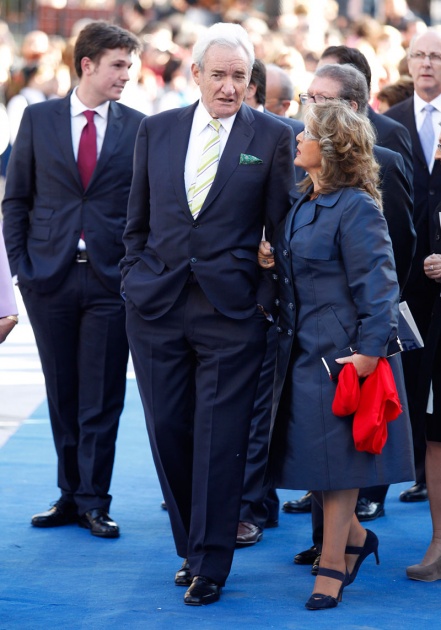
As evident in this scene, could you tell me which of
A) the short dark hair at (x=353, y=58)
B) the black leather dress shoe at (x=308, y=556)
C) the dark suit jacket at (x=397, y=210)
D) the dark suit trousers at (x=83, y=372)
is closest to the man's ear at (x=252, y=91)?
the short dark hair at (x=353, y=58)

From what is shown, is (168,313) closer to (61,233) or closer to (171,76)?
(61,233)

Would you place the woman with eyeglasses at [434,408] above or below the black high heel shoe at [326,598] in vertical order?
above

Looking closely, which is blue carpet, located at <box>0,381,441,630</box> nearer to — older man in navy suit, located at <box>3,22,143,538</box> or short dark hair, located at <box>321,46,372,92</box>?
older man in navy suit, located at <box>3,22,143,538</box>

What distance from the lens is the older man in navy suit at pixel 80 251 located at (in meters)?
5.95

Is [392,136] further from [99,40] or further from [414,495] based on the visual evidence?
[414,495]

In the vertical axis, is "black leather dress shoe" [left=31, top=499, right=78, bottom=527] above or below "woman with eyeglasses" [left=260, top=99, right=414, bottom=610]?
below

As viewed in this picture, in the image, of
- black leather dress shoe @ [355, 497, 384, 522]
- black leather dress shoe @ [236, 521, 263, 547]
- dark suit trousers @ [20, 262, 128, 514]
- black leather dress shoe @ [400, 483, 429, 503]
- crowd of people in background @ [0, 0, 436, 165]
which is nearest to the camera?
black leather dress shoe @ [236, 521, 263, 547]

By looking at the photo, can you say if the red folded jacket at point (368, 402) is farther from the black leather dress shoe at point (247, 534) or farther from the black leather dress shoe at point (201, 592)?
the black leather dress shoe at point (247, 534)

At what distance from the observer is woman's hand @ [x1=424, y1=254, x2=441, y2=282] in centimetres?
527

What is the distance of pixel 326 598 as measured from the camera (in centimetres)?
479

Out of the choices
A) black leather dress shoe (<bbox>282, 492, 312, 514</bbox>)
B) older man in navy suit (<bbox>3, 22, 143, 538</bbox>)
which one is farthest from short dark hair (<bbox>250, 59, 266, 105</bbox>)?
black leather dress shoe (<bbox>282, 492, 312, 514</bbox>)

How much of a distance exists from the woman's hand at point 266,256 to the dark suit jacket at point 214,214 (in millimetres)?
31

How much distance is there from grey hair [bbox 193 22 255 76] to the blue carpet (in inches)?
80.9

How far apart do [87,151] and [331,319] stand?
1818mm
